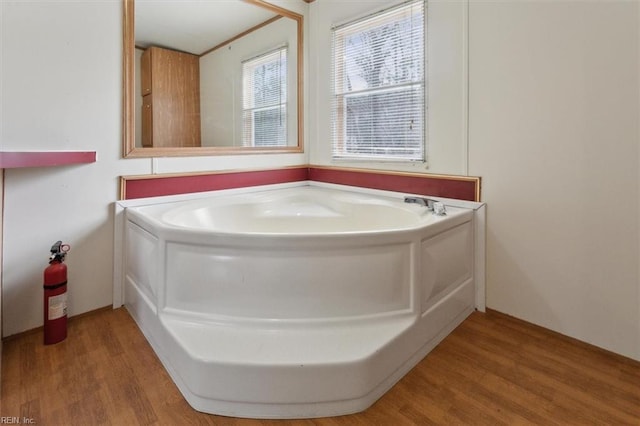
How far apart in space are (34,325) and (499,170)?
8.84 ft

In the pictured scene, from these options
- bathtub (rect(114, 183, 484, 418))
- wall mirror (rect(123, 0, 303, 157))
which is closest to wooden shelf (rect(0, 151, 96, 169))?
wall mirror (rect(123, 0, 303, 157))

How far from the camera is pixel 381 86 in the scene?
2.54 metres

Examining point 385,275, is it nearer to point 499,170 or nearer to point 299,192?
point 499,170

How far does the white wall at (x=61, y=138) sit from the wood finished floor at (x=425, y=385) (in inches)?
12.5

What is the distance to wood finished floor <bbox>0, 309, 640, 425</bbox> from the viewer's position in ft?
4.20

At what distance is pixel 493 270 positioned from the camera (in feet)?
6.82

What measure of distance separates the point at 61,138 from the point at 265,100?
151 cm

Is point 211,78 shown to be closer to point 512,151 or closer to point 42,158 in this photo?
point 42,158

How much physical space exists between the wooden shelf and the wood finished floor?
0.89 metres

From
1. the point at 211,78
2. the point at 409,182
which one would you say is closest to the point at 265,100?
the point at 211,78

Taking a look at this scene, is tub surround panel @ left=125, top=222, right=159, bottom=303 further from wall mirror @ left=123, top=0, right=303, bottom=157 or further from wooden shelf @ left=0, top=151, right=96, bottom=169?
wall mirror @ left=123, top=0, right=303, bottom=157

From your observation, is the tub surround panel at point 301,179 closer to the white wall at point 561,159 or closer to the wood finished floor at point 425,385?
the white wall at point 561,159

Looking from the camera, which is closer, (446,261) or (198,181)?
(446,261)

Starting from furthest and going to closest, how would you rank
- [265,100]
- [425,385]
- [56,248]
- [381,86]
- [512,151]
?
[265,100] → [381,86] → [512,151] → [56,248] → [425,385]
